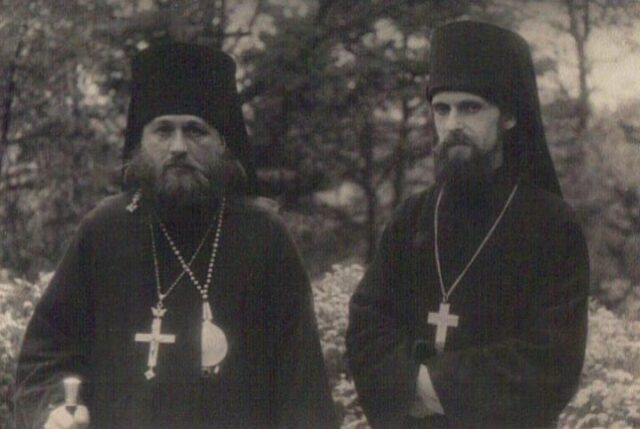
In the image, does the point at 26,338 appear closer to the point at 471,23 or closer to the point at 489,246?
the point at 489,246

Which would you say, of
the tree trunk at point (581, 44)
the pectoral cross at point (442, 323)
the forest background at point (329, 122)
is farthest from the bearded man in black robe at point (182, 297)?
the tree trunk at point (581, 44)

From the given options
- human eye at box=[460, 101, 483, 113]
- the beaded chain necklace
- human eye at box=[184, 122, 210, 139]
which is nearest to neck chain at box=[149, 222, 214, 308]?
the beaded chain necklace

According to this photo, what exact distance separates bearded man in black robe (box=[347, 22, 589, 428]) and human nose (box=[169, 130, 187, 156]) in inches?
21.1

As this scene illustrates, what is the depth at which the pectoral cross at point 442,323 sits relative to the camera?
202 cm

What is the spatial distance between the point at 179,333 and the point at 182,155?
1.37ft

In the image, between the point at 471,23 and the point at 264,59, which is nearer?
the point at 471,23

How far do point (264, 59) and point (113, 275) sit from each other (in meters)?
0.70

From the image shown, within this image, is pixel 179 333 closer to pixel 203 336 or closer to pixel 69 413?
pixel 203 336

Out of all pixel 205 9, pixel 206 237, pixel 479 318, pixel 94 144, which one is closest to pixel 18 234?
pixel 94 144

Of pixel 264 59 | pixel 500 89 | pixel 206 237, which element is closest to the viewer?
pixel 500 89

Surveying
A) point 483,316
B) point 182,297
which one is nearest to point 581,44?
point 483,316

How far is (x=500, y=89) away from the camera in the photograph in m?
2.02

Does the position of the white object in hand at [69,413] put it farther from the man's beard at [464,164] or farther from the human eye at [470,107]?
the human eye at [470,107]

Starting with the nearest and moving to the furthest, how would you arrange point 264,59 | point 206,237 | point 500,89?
point 500,89, point 206,237, point 264,59
